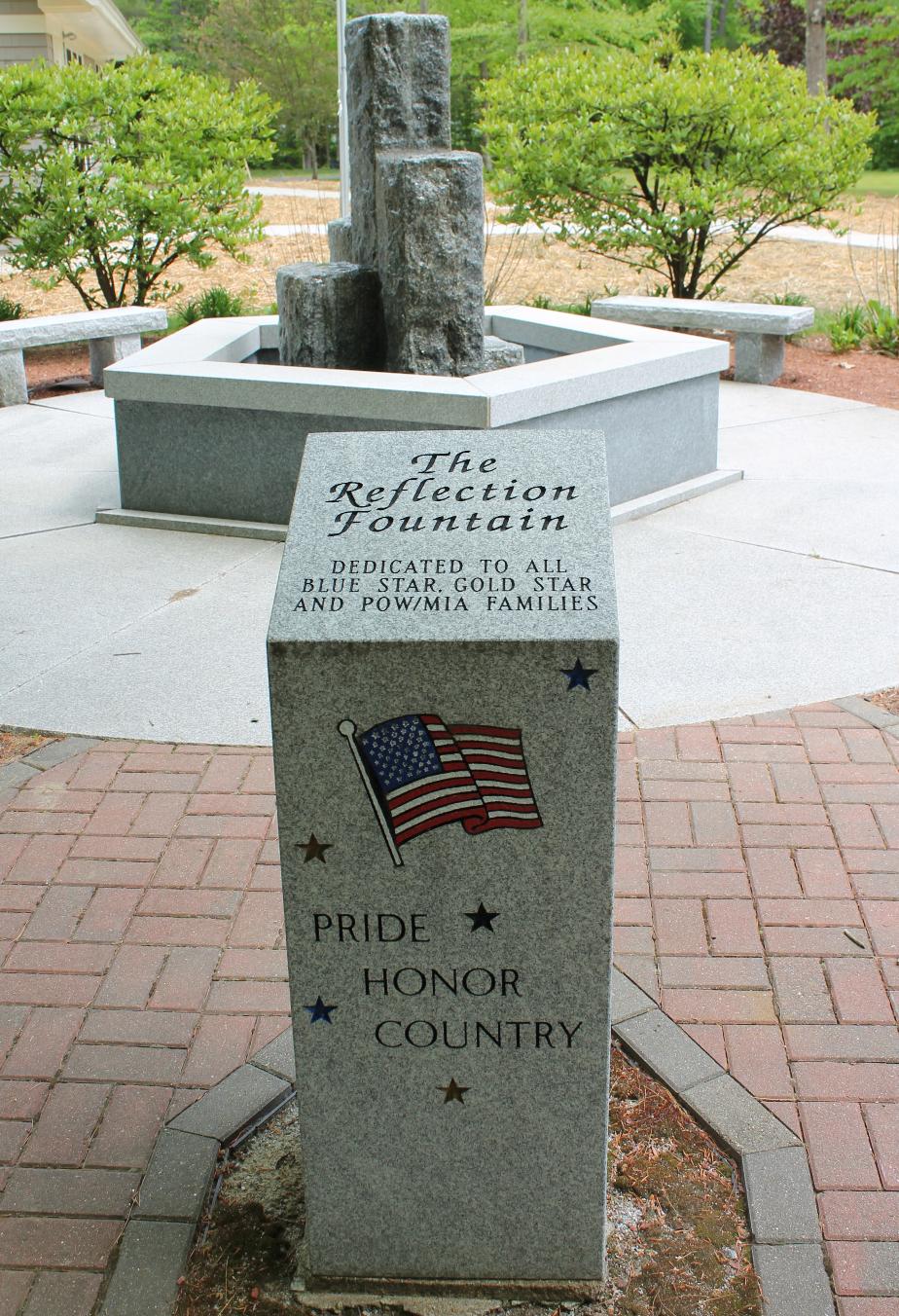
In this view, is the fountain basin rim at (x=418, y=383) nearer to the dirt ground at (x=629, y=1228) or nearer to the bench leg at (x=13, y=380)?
the bench leg at (x=13, y=380)

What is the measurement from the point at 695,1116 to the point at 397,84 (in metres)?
6.14

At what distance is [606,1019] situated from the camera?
8.17ft

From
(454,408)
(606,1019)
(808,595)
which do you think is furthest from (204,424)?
(606,1019)

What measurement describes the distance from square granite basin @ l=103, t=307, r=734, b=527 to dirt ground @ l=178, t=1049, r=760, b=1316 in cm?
409

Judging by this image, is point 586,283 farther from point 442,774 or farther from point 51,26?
point 442,774

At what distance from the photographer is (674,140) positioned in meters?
11.8

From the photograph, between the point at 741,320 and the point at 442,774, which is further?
the point at 741,320

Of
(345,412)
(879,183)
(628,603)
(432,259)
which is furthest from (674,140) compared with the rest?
(879,183)

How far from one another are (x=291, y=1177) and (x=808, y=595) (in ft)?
13.5

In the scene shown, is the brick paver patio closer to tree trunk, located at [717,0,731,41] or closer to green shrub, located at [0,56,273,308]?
green shrub, located at [0,56,273,308]

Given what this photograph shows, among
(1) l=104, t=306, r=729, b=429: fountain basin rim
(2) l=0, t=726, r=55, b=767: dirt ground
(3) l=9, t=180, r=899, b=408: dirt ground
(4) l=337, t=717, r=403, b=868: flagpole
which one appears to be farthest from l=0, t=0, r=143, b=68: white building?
(4) l=337, t=717, r=403, b=868: flagpole

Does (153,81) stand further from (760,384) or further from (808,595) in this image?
(808,595)

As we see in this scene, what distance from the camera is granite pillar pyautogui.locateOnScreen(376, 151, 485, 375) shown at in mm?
7109

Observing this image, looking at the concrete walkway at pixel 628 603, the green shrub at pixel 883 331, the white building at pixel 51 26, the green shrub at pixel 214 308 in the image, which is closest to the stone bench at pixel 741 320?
the green shrub at pixel 883 331
